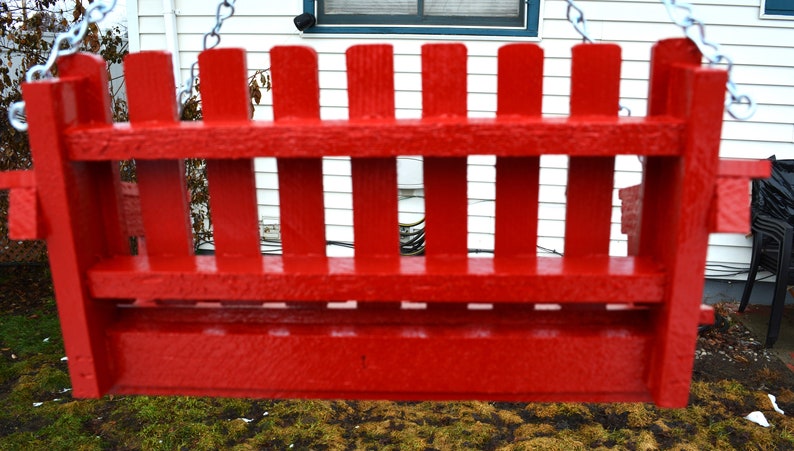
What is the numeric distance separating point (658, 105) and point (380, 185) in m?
0.60

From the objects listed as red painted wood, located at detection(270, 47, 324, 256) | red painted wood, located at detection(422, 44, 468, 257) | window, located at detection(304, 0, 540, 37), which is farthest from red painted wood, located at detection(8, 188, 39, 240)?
window, located at detection(304, 0, 540, 37)

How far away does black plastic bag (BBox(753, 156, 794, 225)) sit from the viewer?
4578 mm

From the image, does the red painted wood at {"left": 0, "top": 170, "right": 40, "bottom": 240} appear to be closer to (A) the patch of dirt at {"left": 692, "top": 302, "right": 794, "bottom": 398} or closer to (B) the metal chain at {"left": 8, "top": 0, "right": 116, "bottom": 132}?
(B) the metal chain at {"left": 8, "top": 0, "right": 116, "bottom": 132}

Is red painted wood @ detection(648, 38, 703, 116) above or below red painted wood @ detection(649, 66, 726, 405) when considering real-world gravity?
above

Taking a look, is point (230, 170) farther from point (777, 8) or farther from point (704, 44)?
point (777, 8)

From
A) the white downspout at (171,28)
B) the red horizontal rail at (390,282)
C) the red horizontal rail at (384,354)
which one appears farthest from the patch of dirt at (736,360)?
the white downspout at (171,28)

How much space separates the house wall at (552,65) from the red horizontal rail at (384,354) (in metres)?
3.62

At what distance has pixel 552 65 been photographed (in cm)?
475

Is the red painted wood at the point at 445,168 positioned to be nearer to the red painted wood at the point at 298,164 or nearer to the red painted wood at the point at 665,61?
the red painted wood at the point at 298,164

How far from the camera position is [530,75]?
4.15 feet

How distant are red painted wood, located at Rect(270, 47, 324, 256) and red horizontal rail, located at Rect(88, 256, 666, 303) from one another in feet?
0.31

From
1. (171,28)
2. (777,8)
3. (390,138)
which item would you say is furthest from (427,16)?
(390,138)

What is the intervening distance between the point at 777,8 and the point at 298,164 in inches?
Answer: 183

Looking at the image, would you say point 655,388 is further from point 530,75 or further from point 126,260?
point 126,260
